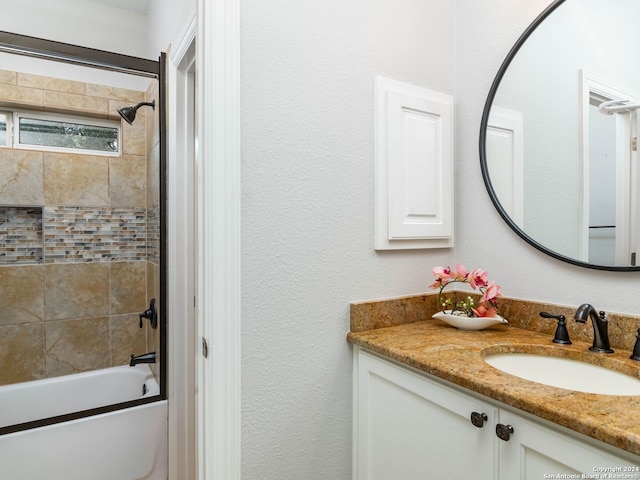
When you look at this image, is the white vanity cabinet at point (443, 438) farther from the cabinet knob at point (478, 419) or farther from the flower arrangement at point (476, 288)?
the flower arrangement at point (476, 288)

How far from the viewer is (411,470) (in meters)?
0.97

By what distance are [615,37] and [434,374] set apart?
3.50 feet

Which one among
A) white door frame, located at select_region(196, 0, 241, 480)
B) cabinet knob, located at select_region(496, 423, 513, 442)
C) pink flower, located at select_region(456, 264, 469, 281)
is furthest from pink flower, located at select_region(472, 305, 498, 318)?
white door frame, located at select_region(196, 0, 241, 480)

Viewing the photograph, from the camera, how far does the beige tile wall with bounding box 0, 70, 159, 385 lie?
2.18 m

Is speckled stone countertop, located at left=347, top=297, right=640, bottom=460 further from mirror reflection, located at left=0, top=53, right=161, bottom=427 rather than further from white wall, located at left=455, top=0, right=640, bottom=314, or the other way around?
mirror reflection, located at left=0, top=53, right=161, bottom=427

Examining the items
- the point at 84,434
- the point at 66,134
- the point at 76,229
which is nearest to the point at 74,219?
the point at 76,229

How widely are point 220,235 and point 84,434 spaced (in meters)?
1.43

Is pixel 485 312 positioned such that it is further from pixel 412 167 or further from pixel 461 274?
pixel 412 167

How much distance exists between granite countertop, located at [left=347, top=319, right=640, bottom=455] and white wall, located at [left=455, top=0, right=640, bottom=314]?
0.53 ft

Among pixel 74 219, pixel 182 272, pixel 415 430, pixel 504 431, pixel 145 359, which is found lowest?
pixel 145 359

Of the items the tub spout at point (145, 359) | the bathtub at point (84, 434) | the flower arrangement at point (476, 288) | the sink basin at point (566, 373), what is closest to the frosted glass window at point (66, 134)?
the tub spout at point (145, 359)

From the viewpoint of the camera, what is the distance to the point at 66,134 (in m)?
2.31

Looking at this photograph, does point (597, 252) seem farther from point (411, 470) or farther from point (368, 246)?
point (411, 470)

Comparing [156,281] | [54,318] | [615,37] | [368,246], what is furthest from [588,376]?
[54,318]
